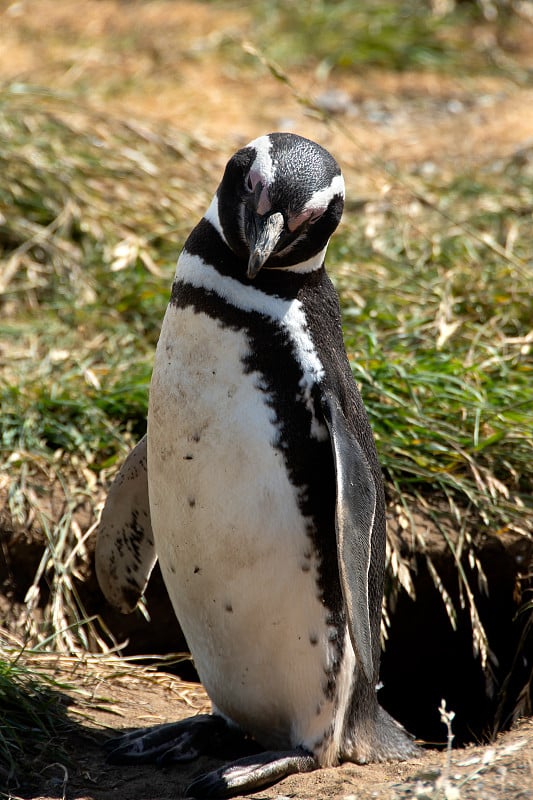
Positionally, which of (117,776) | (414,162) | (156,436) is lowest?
(117,776)

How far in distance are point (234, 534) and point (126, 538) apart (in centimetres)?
53

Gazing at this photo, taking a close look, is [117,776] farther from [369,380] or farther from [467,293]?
[467,293]

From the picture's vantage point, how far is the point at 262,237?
1.95 meters

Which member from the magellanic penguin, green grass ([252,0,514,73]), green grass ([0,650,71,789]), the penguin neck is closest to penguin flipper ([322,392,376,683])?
the magellanic penguin

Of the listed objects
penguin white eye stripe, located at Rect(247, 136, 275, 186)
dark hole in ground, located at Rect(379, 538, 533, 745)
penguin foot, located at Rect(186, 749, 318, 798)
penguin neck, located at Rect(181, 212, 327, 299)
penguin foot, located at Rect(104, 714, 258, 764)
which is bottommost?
dark hole in ground, located at Rect(379, 538, 533, 745)

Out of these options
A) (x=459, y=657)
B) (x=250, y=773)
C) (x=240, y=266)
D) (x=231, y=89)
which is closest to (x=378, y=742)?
(x=250, y=773)

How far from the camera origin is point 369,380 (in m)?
3.01

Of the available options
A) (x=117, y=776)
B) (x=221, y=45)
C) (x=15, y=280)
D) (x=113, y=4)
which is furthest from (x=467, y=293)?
(x=113, y=4)

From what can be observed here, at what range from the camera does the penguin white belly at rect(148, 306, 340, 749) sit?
211 centimetres

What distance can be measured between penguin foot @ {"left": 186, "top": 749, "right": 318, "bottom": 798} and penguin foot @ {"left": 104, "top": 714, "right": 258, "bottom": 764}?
0.48 ft

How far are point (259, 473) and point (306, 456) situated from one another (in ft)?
0.34

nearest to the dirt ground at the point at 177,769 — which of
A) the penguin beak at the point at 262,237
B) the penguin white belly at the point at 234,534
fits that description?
the penguin white belly at the point at 234,534

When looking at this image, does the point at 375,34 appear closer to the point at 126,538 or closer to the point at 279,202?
the point at 126,538

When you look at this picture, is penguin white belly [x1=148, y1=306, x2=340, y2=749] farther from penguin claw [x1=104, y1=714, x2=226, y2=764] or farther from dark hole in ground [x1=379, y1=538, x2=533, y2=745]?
dark hole in ground [x1=379, y1=538, x2=533, y2=745]
